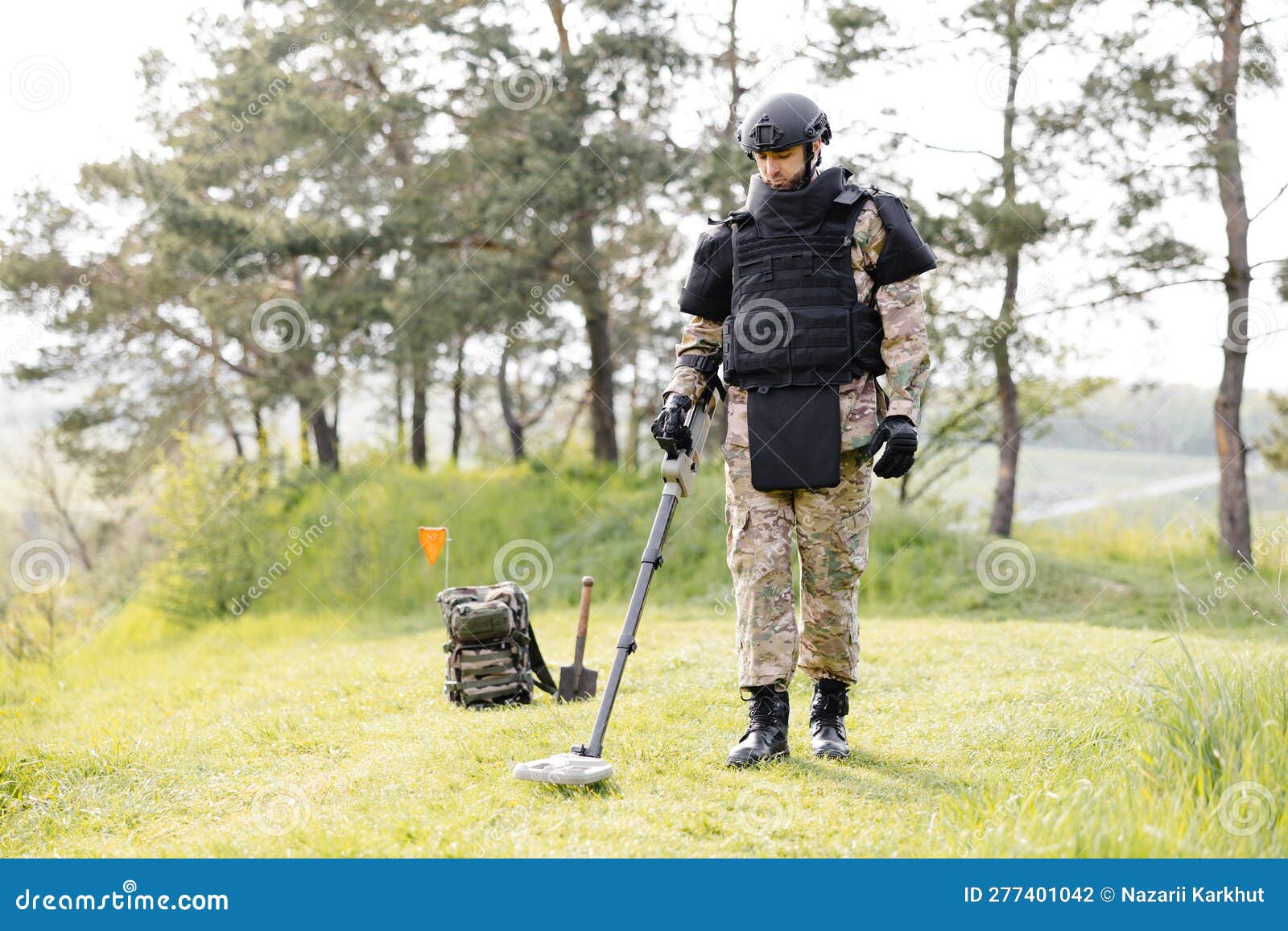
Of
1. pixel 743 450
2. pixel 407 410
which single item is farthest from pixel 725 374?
pixel 407 410

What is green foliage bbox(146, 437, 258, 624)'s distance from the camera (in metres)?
12.5

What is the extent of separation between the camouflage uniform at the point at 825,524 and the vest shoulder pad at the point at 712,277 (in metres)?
0.35

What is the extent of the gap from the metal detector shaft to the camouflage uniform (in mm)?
140

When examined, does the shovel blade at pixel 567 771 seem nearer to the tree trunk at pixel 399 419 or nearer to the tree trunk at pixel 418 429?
the tree trunk at pixel 399 419

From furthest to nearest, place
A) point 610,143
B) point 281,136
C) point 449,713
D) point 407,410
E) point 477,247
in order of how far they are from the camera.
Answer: point 407,410 → point 281,136 → point 477,247 → point 610,143 → point 449,713

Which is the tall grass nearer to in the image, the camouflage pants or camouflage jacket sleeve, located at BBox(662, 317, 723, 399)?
the camouflage pants

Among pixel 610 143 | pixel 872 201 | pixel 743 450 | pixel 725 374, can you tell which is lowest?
pixel 743 450

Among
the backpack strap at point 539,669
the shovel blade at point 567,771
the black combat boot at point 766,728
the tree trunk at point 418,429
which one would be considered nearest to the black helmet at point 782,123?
the black combat boot at point 766,728

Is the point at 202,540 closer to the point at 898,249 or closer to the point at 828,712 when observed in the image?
the point at 828,712

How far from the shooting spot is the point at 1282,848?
2461 millimetres

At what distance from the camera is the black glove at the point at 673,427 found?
144 inches

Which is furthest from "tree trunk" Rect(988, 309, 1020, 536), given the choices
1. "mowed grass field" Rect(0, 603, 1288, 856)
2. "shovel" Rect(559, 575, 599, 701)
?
"shovel" Rect(559, 575, 599, 701)

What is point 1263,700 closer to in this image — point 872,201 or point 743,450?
point 743,450
